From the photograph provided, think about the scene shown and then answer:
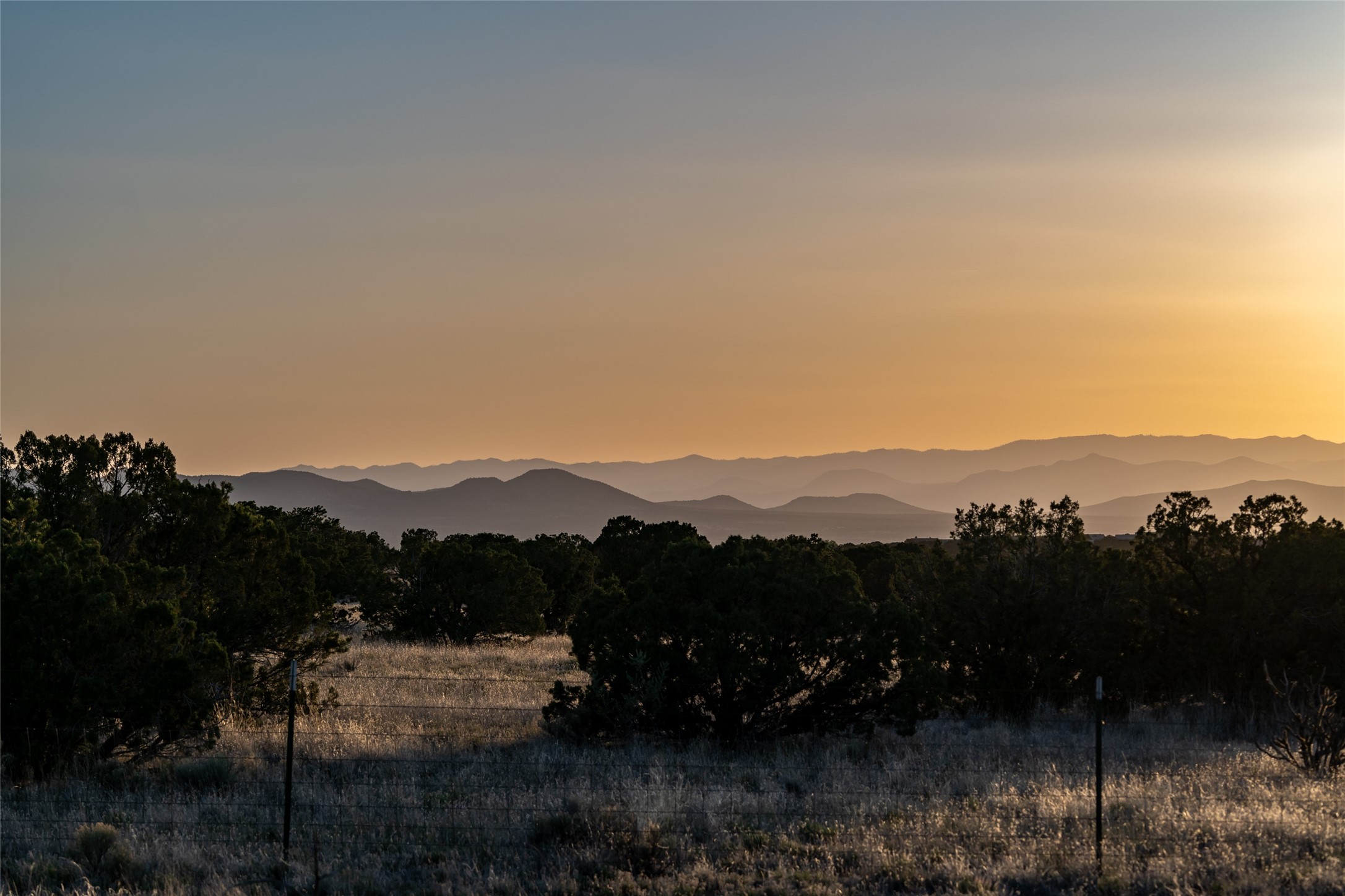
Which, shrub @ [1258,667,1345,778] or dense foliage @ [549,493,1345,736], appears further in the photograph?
dense foliage @ [549,493,1345,736]

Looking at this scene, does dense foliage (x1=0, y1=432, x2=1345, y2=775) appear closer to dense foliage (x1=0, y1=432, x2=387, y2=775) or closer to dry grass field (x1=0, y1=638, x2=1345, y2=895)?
dense foliage (x1=0, y1=432, x2=387, y2=775)

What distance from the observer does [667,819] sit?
9.66 m

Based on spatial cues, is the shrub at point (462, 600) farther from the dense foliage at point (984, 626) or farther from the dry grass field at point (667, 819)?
the dry grass field at point (667, 819)

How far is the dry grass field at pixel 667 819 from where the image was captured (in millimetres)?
8469

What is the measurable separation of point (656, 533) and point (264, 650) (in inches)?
784

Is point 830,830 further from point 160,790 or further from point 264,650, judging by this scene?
point 264,650

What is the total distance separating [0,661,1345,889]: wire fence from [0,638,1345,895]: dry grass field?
34 millimetres

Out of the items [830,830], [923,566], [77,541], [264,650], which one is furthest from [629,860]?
[923,566]

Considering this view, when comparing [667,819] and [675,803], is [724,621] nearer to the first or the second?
[675,803]

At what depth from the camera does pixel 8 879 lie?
8.41 meters

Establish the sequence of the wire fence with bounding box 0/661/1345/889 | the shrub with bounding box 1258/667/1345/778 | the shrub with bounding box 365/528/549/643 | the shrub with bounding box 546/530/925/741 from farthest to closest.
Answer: the shrub with bounding box 365/528/549/643, the shrub with bounding box 546/530/925/741, the shrub with bounding box 1258/667/1345/778, the wire fence with bounding box 0/661/1345/889

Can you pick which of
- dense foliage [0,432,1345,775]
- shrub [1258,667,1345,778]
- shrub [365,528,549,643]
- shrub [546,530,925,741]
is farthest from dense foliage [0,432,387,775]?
shrub [1258,667,1345,778]

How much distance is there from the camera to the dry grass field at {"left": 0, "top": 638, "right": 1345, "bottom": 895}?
27.8 ft

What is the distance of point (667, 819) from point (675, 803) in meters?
0.44
